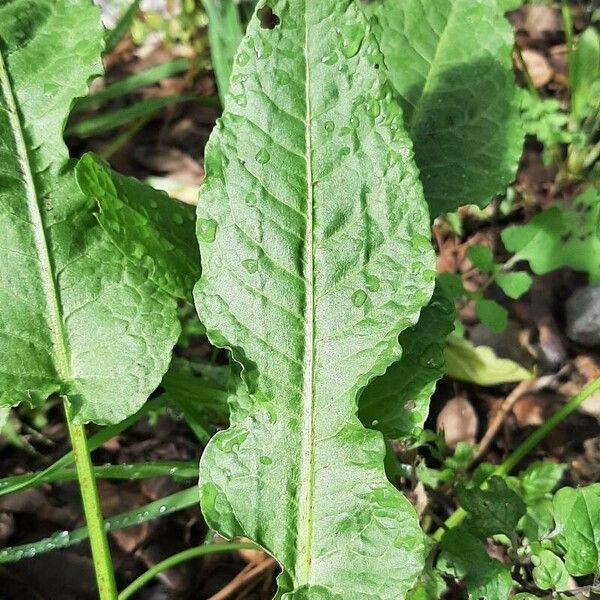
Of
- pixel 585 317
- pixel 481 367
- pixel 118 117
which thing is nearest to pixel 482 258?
pixel 481 367

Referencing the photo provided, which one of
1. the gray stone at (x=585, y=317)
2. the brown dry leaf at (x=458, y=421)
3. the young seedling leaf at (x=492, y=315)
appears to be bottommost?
the brown dry leaf at (x=458, y=421)

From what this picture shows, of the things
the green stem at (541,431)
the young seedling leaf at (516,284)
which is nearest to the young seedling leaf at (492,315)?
the young seedling leaf at (516,284)

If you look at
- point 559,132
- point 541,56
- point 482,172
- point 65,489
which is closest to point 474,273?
point 559,132

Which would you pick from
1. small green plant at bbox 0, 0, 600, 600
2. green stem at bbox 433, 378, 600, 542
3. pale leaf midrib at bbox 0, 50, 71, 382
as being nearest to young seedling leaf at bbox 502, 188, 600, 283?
green stem at bbox 433, 378, 600, 542

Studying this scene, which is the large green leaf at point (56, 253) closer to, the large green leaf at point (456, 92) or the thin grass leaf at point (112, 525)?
the thin grass leaf at point (112, 525)

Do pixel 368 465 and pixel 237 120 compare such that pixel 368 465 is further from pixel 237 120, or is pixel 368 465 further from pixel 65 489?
A: pixel 65 489

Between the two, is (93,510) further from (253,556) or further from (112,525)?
(253,556)
